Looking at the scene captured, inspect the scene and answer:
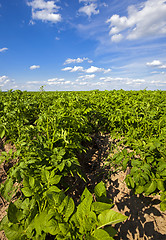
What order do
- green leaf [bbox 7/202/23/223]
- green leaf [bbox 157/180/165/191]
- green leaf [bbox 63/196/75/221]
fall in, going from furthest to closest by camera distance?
1. green leaf [bbox 157/180/165/191]
2. green leaf [bbox 7/202/23/223]
3. green leaf [bbox 63/196/75/221]

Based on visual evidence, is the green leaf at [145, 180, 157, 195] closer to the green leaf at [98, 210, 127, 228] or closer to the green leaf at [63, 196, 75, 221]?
the green leaf at [98, 210, 127, 228]

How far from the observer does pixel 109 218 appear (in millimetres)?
887

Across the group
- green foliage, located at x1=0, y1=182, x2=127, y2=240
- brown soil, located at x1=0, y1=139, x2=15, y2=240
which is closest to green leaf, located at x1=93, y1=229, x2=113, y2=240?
green foliage, located at x1=0, y1=182, x2=127, y2=240

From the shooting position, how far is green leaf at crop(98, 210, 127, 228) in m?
0.87

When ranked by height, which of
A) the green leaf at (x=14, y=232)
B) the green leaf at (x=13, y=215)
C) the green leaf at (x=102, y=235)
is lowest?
the green leaf at (x=14, y=232)

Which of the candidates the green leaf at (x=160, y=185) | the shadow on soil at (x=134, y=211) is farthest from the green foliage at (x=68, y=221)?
the shadow on soil at (x=134, y=211)

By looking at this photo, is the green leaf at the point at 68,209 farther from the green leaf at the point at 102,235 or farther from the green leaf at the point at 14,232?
the green leaf at the point at 14,232

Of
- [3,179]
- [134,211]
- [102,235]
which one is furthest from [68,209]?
[3,179]

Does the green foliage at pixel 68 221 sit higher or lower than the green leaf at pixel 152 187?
higher

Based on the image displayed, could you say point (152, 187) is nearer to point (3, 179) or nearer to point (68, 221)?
point (68, 221)

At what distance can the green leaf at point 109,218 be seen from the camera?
34.2 inches

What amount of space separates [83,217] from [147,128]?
319 centimetres

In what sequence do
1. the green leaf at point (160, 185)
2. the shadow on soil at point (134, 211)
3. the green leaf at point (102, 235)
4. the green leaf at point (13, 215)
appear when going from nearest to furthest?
1. the green leaf at point (102, 235)
2. the green leaf at point (13, 215)
3. the green leaf at point (160, 185)
4. the shadow on soil at point (134, 211)

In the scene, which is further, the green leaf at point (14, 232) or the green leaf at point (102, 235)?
the green leaf at point (14, 232)
